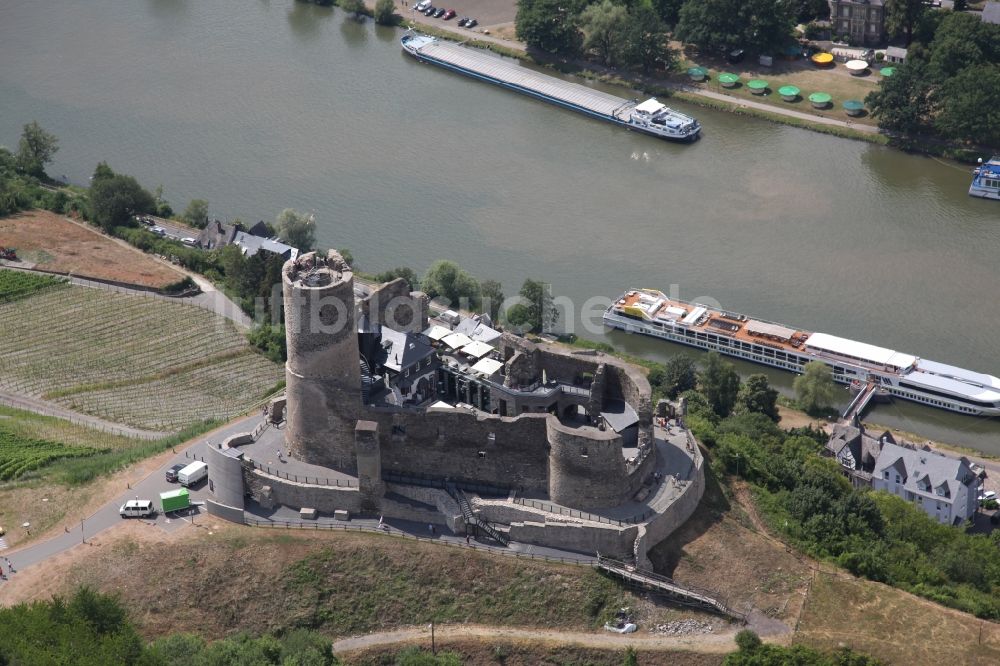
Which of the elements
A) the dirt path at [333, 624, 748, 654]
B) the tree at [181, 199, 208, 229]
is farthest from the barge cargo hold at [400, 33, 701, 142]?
the dirt path at [333, 624, 748, 654]

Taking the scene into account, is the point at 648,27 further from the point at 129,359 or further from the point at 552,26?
the point at 129,359

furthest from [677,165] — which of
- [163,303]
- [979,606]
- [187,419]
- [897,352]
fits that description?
[979,606]

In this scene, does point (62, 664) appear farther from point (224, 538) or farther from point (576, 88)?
point (576, 88)

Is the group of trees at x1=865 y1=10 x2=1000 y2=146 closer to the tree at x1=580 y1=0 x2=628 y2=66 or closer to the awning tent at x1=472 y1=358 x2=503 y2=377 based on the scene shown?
the tree at x1=580 y1=0 x2=628 y2=66

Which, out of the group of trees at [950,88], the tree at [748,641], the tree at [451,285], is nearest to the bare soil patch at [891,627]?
the tree at [748,641]

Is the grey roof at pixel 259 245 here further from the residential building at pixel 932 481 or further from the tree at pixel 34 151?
the residential building at pixel 932 481
